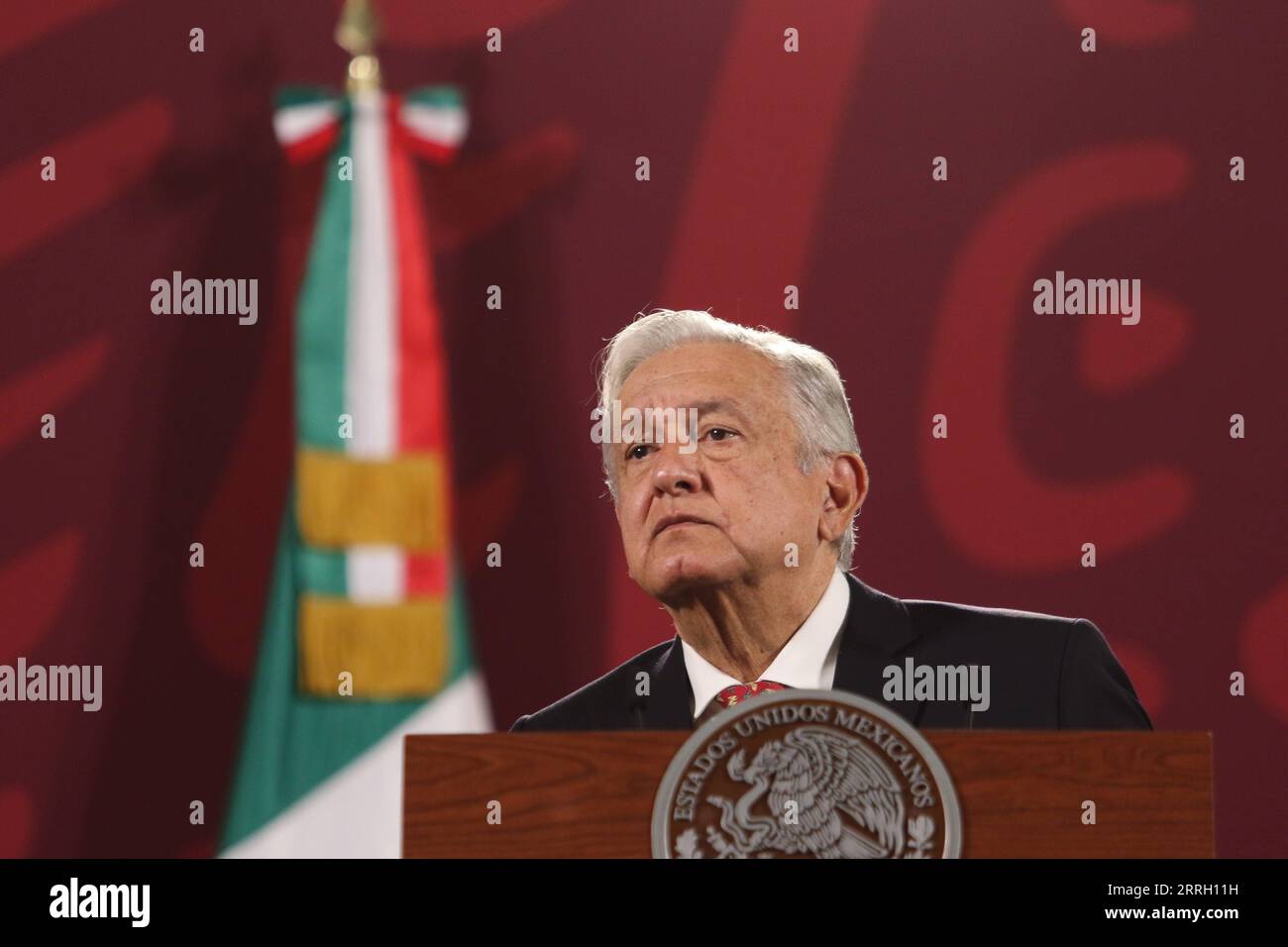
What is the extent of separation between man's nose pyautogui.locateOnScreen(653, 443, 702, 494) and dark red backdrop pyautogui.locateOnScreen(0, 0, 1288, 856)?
0.78 m

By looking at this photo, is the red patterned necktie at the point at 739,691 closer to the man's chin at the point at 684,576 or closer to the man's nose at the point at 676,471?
the man's chin at the point at 684,576

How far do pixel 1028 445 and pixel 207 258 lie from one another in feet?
7.31

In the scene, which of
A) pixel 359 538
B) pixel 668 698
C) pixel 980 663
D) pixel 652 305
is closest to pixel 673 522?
pixel 668 698

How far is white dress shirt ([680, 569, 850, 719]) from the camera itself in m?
3.12

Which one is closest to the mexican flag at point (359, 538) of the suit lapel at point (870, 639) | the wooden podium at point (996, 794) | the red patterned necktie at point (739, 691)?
the red patterned necktie at point (739, 691)

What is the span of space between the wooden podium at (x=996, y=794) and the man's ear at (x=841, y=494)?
4.68 feet

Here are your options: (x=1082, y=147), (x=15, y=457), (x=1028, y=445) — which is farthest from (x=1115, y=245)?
(x=15, y=457)

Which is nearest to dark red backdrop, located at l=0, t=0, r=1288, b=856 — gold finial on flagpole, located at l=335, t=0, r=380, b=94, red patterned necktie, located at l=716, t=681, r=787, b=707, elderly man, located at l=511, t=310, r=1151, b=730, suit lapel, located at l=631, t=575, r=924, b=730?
gold finial on flagpole, located at l=335, t=0, r=380, b=94

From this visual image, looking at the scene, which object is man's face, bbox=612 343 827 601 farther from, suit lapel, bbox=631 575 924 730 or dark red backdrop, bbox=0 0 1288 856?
dark red backdrop, bbox=0 0 1288 856

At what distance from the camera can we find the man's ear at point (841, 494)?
10.9ft

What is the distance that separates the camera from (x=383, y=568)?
3.89 metres

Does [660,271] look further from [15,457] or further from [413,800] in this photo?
[413,800]

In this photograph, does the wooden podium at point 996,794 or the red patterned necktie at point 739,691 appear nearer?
the wooden podium at point 996,794

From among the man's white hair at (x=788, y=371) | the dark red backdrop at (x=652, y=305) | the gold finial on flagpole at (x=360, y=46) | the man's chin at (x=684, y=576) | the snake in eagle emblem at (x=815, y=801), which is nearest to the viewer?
the snake in eagle emblem at (x=815, y=801)
